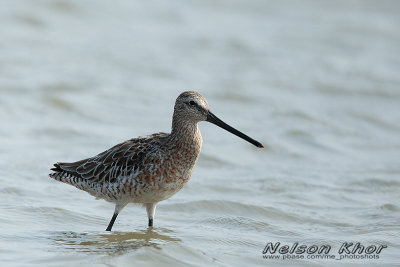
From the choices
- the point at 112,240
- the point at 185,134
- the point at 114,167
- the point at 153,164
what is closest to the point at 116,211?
the point at 112,240

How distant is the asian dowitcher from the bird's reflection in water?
0.50 feet

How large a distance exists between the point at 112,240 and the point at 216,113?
6.74 meters

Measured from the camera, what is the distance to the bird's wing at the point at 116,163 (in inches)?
316

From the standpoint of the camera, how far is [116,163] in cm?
820

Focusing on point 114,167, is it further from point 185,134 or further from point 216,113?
point 216,113

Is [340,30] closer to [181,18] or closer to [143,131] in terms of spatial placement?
[181,18]

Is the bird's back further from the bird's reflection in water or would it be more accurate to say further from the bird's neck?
the bird's reflection in water

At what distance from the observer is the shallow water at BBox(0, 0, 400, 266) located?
8.38 meters

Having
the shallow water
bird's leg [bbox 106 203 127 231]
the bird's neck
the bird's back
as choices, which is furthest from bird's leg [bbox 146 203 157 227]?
the bird's neck

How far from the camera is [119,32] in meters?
18.3

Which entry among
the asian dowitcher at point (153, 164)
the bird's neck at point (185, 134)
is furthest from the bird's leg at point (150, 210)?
the bird's neck at point (185, 134)

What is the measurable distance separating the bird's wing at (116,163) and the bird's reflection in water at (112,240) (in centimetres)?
62

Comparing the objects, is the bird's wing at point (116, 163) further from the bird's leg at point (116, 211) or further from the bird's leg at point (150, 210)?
the bird's leg at point (150, 210)

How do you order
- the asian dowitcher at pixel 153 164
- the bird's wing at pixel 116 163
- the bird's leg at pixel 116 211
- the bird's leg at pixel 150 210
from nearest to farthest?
the asian dowitcher at pixel 153 164, the bird's wing at pixel 116 163, the bird's leg at pixel 116 211, the bird's leg at pixel 150 210
